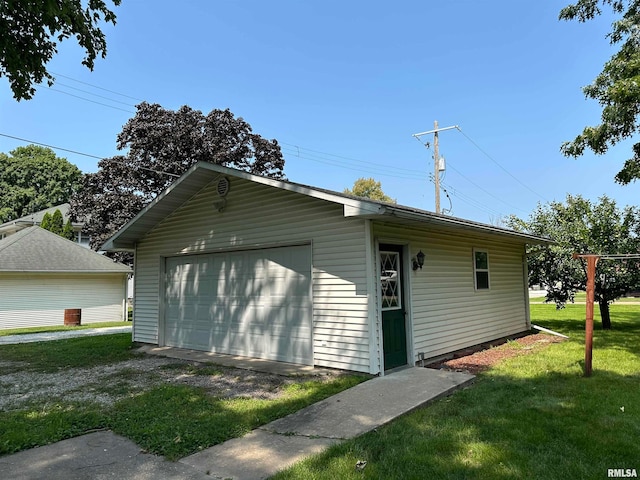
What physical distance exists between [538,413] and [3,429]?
5.88m

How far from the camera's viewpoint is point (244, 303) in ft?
27.3

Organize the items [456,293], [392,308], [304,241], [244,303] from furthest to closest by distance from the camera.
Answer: [456,293] → [244,303] → [304,241] → [392,308]

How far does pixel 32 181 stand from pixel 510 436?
5023 centimetres

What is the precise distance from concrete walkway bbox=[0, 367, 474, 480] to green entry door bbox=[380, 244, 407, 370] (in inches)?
63.1

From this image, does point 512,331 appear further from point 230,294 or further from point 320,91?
point 320,91

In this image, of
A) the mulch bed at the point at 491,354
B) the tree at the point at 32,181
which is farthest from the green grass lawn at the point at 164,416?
the tree at the point at 32,181

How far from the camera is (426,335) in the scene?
747cm

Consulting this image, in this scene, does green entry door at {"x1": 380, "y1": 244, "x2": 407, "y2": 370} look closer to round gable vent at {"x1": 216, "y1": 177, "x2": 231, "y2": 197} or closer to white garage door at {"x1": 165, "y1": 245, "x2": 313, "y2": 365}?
white garage door at {"x1": 165, "y1": 245, "x2": 313, "y2": 365}

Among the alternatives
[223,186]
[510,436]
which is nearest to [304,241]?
[223,186]

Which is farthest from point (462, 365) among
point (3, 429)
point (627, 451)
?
point (3, 429)

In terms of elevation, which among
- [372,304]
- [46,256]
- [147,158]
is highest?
[147,158]

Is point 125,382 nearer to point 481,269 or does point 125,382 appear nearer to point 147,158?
point 481,269

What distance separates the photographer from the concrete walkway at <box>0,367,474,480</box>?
335 cm

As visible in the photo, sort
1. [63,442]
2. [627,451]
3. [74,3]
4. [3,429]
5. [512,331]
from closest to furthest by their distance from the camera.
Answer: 1. [627,451]
2. [63,442]
3. [3,429]
4. [74,3]
5. [512,331]
